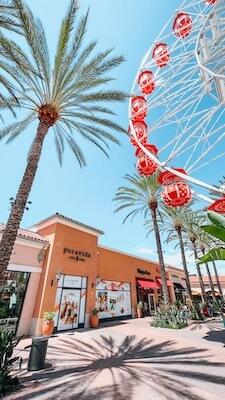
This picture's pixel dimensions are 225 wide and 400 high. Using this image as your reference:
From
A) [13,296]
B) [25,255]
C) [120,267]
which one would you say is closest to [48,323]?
[13,296]

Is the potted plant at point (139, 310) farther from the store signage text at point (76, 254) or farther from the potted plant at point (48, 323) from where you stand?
the potted plant at point (48, 323)

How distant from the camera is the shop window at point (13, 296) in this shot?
45.0 feet

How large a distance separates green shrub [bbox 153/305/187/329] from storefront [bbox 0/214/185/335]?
16.5 ft

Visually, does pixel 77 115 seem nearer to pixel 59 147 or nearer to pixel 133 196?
pixel 59 147

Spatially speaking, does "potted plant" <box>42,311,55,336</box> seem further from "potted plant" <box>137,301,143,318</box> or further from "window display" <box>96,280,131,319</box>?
"potted plant" <box>137,301,143,318</box>

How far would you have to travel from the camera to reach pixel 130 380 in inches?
255

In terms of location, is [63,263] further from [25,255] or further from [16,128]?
[16,128]

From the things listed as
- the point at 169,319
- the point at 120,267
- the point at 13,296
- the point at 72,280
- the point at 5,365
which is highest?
the point at 120,267

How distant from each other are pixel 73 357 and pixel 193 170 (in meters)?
8.26

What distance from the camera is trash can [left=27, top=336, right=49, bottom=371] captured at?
7656 mm

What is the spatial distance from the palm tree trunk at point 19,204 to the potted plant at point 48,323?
8303 mm

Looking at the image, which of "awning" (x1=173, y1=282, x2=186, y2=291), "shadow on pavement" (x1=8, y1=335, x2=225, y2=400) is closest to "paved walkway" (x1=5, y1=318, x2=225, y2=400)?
"shadow on pavement" (x1=8, y1=335, x2=225, y2=400)

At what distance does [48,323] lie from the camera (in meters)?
14.0

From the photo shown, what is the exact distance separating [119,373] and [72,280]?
1082 centimetres
